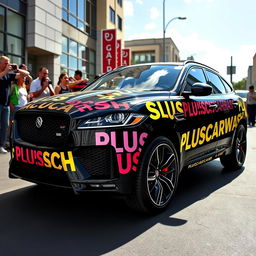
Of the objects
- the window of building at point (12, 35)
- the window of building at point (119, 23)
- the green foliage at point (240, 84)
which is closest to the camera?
the window of building at point (12, 35)

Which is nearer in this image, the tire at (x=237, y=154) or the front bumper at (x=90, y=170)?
the front bumper at (x=90, y=170)

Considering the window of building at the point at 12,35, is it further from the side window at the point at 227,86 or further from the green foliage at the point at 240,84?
the green foliage at the point at 240,84

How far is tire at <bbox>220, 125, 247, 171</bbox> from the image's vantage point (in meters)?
5.55

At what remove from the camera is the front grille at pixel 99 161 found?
119 inches

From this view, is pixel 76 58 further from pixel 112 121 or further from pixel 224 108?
pixel 112 121

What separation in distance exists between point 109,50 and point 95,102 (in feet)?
59.8

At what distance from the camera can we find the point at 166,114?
11.6 ft

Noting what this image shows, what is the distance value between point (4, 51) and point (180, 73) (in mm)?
11330

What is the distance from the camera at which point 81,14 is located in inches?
850

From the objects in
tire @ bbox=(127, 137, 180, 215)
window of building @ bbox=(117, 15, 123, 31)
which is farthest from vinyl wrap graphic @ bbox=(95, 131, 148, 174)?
window of building @ bbox=(117, 15, 123, 31)

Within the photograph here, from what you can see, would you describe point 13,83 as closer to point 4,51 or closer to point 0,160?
point 0,160

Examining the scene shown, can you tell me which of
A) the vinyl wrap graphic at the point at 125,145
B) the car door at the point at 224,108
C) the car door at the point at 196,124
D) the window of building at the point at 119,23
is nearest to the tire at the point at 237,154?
the car door at the point at 224,108

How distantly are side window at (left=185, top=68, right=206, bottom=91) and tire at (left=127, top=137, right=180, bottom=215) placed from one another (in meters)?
1.05

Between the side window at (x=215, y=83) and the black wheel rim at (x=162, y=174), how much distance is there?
1920 millimetres
